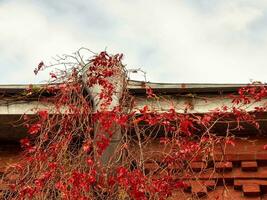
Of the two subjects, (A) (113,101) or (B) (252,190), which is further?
(A) (113,101)

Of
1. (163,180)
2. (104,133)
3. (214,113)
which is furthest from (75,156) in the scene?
(214,113)

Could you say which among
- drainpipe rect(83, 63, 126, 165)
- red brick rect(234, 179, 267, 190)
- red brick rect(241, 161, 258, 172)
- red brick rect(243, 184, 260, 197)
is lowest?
red brick rect(243, 184, 260, 197)

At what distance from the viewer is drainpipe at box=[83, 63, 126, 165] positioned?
5934 mm

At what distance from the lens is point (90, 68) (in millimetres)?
6395

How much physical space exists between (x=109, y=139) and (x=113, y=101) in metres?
0.41

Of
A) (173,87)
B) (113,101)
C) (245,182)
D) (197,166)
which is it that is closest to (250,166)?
(245,182)

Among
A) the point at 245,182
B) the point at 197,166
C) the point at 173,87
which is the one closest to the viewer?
the point at 245,182

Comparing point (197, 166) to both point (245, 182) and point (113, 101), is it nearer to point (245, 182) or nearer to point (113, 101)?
point (245, 182)

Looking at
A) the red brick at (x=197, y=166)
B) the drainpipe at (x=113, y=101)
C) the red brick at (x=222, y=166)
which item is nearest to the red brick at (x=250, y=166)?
the red brick at (x=222, y=166)

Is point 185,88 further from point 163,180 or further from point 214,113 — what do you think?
point 163,180

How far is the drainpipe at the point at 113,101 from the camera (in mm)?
5934

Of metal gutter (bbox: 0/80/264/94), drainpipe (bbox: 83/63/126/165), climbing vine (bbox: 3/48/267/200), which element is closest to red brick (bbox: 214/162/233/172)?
climbing vine (bbox: 3/48/267/200)

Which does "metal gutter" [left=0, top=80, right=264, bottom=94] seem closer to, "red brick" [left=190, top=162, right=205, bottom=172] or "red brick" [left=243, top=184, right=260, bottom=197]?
"red brick" [left=190, top=162, right=205, bottom=172]

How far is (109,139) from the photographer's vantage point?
233 inches
